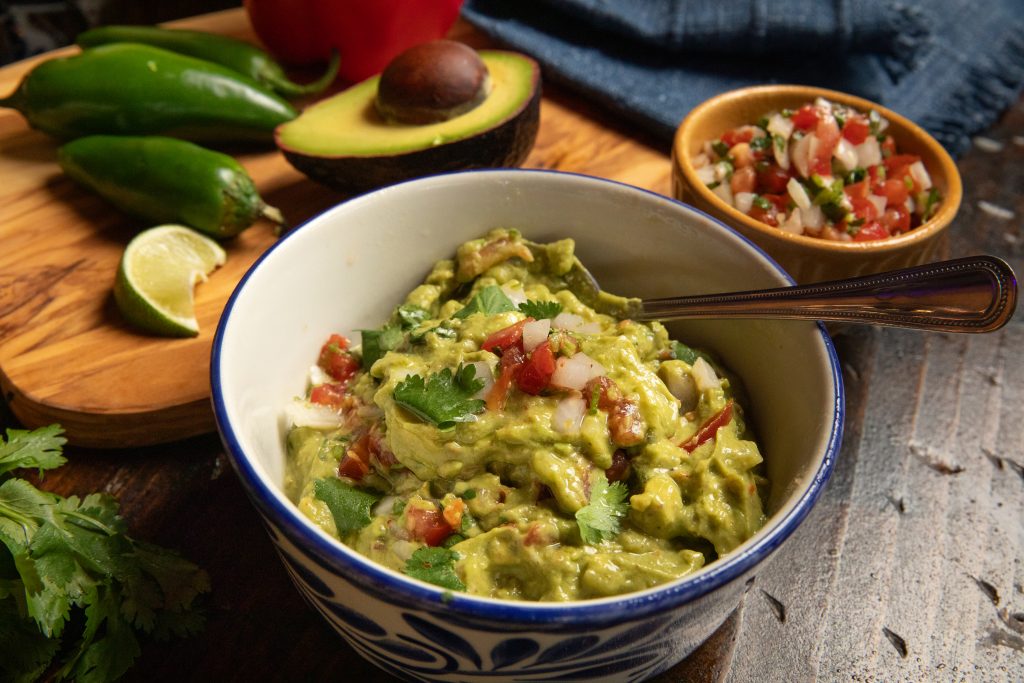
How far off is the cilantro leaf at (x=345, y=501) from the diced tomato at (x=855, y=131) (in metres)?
1.53

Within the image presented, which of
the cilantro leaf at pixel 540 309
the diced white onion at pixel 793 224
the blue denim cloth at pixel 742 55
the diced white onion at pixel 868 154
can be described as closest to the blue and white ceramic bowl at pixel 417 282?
the cilantro leaf at pixel 540 309

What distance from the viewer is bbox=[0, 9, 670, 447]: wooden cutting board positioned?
5.64 feet

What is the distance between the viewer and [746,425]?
1.52 m

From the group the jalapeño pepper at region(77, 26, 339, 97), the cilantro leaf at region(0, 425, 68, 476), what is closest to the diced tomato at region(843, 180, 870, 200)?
the jalapeño pepper at region(77, 26, 339, 97)

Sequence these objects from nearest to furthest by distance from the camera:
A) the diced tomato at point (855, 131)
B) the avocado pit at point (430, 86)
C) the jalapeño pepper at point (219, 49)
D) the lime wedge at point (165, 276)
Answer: the lime wedge at point (165, 276)
the diced tomato at point (855, 131)
the avocado pit at point (430, 86)
the jalapeño pepper at point (219, 49)

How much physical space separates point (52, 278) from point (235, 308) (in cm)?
100

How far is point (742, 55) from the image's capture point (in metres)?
2.87

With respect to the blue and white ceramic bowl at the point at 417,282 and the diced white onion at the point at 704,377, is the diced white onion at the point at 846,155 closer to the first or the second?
the blue and white ceramic bowl at the point at 417,282

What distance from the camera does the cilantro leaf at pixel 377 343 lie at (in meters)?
1.57

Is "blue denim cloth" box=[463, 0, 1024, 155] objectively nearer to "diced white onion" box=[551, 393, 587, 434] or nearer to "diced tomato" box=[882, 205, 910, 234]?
"diced tomato" box=[882, 205, 910, 234]

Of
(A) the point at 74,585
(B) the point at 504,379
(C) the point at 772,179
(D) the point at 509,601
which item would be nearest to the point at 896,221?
(C) the point at 772,179

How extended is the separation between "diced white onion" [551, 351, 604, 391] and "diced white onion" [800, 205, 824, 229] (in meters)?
0.85

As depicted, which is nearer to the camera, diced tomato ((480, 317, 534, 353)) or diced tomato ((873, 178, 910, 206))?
diced tomato ((480, 317, 534, 353))

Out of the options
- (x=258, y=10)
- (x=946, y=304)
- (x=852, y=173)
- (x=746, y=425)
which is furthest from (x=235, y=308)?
(x=258, y=10)
